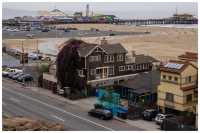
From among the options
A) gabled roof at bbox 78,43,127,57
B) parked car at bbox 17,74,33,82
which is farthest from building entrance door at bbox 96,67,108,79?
parked car at bbox 17,74,33,82

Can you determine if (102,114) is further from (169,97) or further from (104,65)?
(104,65)

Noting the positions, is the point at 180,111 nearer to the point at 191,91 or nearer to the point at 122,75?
the point at 191,91

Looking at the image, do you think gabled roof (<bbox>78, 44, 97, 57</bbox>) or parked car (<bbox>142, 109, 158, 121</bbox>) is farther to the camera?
gabled roof (<bbox>78, 44, 97, 57</bbox>)

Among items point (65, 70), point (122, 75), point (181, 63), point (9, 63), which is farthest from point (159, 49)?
point (181, 63)

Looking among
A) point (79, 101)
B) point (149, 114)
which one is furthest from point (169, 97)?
point (79, 101)

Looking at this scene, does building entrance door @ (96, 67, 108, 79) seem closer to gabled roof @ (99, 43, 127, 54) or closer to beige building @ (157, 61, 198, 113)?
gabled roof @ (99, 43, 127, 54)

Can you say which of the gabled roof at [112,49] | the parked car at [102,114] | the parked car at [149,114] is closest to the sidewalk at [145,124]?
the parked car at [149,114]
